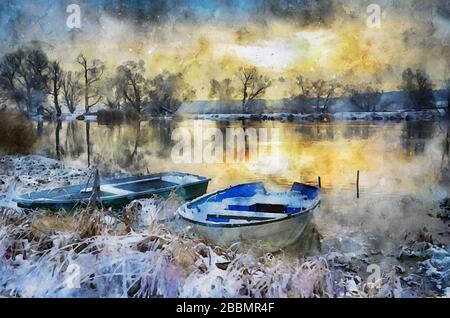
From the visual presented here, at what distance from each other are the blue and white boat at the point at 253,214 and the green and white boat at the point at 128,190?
0.10 m

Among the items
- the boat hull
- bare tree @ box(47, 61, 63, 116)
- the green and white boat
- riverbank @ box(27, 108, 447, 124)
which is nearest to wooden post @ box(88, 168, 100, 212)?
the green and white boat

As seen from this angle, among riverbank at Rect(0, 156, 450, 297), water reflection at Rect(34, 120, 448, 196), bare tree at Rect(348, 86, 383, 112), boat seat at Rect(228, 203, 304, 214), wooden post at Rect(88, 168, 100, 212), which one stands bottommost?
riverbank at Rect(0, 156, 450, 297)

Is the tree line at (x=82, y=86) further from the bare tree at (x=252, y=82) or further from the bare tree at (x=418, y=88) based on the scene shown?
the bare tree at (x=418, y=88)

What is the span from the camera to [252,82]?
264cm

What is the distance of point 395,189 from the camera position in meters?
2.56

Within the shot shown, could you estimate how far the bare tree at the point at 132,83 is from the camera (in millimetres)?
2615

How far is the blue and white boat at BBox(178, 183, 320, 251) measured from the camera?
238cm

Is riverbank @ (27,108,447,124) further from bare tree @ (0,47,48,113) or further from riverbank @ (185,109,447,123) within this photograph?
bare tree @ (0,47,48,113)

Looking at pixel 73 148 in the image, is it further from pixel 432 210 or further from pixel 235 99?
pixel 432 210

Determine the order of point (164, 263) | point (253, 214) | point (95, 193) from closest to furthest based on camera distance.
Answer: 1. point (164, 263)
2. point (253, 214)
3. point (95, 193)

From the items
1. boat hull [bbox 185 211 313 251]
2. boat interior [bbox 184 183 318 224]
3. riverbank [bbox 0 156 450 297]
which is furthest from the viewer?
boat interior [bbox 184 183 318 224]

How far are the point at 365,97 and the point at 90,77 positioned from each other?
162 centimetres

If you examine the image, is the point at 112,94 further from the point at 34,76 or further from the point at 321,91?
the point at 321,91

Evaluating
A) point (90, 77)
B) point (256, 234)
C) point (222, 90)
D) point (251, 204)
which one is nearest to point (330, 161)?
point (251, 204)
